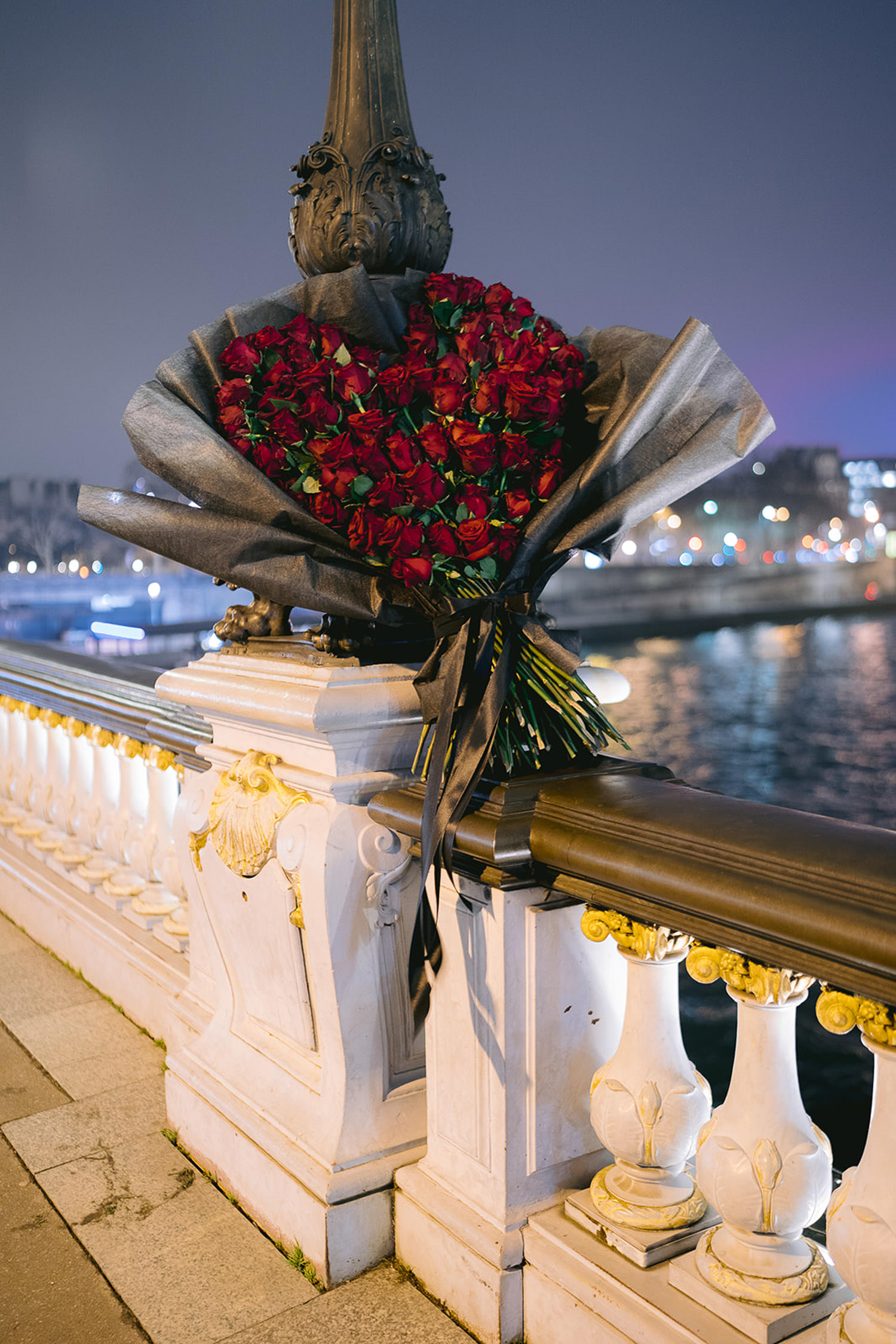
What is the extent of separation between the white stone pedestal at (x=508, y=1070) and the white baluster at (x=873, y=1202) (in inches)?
22.6

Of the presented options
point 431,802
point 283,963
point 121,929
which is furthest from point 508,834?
point 121,929

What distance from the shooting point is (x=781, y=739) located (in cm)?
2806

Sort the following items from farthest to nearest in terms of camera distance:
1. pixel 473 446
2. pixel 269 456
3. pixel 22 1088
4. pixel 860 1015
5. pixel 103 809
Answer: pixel 103 809 < pixel 22 1088 < pixel 269 456 < pixel 473 446 < pixel 860 1015

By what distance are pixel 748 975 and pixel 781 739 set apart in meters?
27.9

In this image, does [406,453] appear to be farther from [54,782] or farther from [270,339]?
[54,782]

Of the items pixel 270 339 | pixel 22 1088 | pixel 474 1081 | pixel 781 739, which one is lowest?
pixel 781 739

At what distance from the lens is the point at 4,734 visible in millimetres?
4938

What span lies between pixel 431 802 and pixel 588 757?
311 mm

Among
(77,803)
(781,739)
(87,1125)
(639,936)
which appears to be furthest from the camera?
(781,739)

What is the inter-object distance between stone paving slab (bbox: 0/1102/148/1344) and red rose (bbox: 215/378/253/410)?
177 centimetres

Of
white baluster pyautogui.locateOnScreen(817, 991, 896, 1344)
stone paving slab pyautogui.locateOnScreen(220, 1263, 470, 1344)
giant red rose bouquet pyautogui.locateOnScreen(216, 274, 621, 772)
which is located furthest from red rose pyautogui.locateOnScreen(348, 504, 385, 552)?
stone paving slab pyautogui.locateOnScreen(220, 1263, 470, 1344)

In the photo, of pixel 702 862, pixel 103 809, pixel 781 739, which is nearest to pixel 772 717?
pixel 781 739

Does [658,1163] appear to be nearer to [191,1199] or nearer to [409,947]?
[409,947]

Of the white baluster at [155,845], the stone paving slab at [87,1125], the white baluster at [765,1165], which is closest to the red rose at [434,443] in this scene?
the white baluster at [765,1165]
